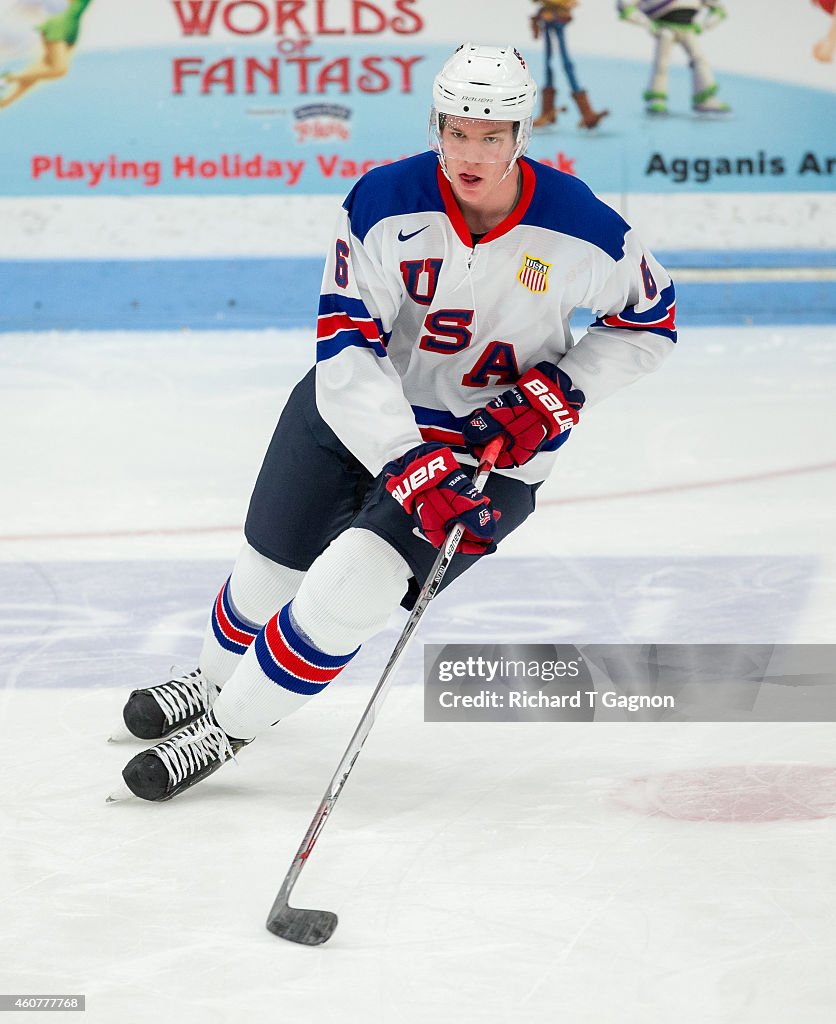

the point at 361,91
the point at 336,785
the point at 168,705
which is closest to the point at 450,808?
the point at 336,785

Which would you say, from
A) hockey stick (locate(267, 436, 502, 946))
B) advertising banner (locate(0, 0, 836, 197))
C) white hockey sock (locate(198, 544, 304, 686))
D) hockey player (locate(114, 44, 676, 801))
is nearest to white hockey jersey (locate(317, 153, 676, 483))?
hockey player (locate(114, 44, 676, 801))

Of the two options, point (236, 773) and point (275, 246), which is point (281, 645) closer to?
point (236, 773)

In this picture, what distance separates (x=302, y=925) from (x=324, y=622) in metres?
0.41

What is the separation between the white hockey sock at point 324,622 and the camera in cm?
185

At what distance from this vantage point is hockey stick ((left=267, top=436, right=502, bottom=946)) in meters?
1.59

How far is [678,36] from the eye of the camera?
6.67 metres

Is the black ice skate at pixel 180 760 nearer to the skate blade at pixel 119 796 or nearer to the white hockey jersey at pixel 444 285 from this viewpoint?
the skate blade at pixel 119 796

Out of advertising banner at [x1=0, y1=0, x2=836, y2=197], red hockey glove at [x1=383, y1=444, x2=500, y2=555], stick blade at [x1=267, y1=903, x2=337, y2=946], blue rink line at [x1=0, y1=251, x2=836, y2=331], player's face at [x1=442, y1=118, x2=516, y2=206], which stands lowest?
blue rink line at [x1=0, y1=251, x2=836, y2=331]

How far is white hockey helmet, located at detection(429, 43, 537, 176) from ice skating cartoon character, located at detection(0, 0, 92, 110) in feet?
16.9

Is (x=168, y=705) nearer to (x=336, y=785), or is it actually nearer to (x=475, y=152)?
(x=336, y=785)

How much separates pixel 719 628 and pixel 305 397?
1033mm

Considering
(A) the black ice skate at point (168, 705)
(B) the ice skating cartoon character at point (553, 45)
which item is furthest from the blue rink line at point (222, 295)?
(A) the black ice skate at point (168, 705)
